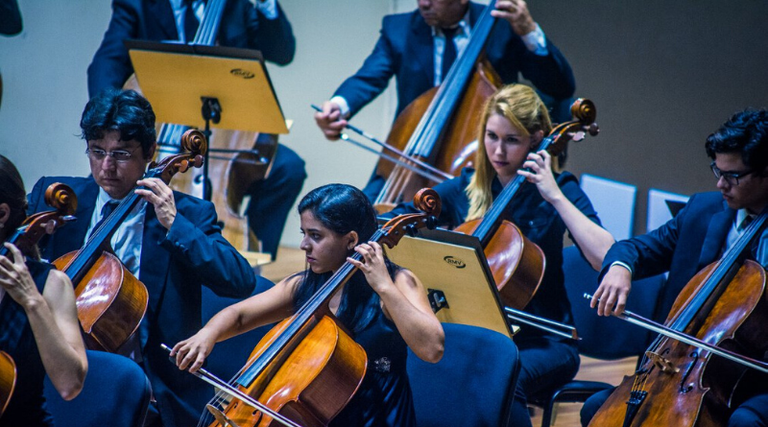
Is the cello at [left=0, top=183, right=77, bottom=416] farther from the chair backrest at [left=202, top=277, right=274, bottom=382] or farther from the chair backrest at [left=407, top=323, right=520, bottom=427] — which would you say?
the chair backrest at [left=407, top=323, right=520, bottom=427]

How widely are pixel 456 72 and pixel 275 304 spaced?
1282 millimetres

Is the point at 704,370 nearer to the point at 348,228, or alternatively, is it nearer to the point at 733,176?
the point at 733,176

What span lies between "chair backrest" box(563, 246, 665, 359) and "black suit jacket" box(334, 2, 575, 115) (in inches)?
32.5

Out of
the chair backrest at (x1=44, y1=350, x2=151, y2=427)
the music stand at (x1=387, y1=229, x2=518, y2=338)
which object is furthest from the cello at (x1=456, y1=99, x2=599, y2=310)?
the chair backrest at (x1=44, y1=350, x2=151, y2=427)

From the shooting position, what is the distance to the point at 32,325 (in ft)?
4.86

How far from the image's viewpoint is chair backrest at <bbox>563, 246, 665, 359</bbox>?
2369mm

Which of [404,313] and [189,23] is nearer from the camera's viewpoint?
[404,313]

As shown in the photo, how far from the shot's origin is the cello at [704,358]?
1750 mm

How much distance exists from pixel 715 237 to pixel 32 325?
150 cm

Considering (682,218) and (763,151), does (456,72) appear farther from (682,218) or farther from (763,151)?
(763,151)

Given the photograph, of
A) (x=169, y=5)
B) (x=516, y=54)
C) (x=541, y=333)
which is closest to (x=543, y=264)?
(x=541, y=333)

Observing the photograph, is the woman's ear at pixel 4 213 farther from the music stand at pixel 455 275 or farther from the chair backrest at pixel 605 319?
the chair backrest at pixel 605 319

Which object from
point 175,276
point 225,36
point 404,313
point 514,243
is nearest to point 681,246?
point 514,243

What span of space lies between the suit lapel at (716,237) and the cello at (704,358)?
0.59 feet
